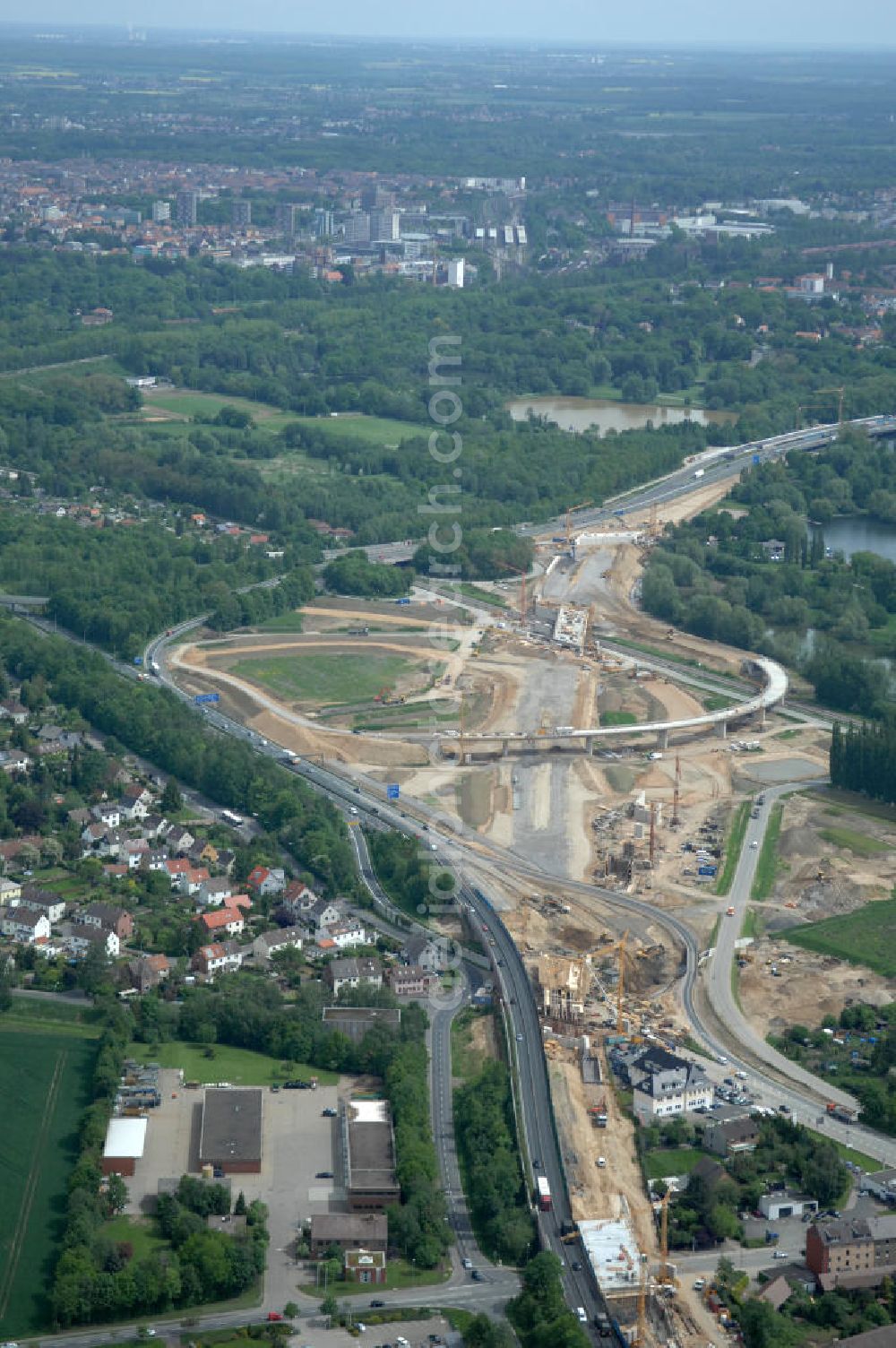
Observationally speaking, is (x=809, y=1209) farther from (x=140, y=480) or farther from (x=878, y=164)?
(x=878, y=164)

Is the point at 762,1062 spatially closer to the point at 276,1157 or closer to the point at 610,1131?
the point at 610,1131

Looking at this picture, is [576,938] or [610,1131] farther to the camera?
[576,938]

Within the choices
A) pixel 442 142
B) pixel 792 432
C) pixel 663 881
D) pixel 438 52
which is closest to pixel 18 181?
pixel 442 142

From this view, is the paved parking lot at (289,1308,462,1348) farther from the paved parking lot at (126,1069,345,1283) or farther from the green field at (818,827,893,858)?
the green field at (818,827,893,858)

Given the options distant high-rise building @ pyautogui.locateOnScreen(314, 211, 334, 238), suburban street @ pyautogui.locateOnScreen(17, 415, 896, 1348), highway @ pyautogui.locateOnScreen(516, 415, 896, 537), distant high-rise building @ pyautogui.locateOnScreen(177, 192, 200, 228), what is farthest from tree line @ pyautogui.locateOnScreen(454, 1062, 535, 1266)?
distant high-rise building @ pyautogui.locateOnScreen(177, 192, 200, 228)

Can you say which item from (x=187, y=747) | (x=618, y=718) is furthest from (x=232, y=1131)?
(x=618, y=718)

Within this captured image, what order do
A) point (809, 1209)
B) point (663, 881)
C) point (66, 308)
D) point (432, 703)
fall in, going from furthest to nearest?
1. point (66, 308)
2. point (432, 703)
3. point (663, 881)
4. point (809, 1209)

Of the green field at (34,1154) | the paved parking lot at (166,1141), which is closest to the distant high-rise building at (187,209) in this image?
the green field at (34,1154)
